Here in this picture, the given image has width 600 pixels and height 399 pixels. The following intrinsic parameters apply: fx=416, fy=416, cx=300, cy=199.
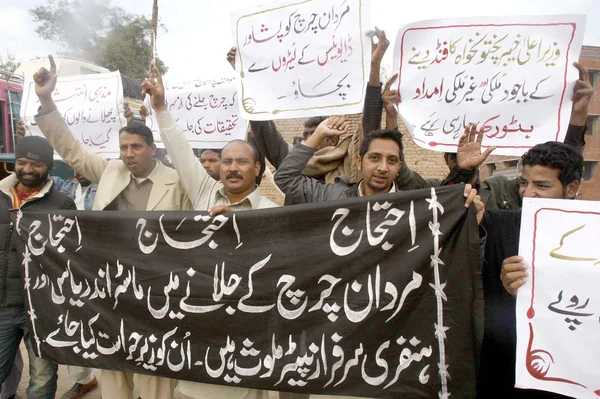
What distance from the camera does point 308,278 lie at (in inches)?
80.1

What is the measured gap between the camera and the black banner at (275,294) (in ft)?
6.07

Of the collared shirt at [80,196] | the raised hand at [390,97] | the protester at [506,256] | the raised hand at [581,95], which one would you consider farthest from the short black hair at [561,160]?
the collared shirt at [80,196]

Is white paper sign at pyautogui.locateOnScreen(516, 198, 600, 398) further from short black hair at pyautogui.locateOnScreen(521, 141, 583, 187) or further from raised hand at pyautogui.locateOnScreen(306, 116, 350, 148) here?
raised hand at pyautogui.locateOnScreen(306, 116, 350, 148)

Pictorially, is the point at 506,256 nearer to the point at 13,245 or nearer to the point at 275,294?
the point at 275,294

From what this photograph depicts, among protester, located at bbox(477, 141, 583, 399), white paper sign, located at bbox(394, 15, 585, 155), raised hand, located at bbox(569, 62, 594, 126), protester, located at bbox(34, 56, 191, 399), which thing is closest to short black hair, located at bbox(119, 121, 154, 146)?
protester, located at bbox(34, 56, 191, 399)

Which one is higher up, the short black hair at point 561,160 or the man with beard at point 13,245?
the short black hair at point 561,160

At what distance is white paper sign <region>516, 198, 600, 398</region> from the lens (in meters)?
1.49

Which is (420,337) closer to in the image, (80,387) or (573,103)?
Result: (573,103)

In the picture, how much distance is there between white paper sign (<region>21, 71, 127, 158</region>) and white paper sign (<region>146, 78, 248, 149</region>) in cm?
29

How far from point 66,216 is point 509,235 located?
95.7 inches

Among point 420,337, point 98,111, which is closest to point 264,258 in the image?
point 420,337

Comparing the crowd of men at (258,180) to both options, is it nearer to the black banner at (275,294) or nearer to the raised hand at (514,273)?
the raised hand at (514,273)

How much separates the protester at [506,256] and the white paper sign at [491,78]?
0.41 metres

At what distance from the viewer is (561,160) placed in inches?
69.8
